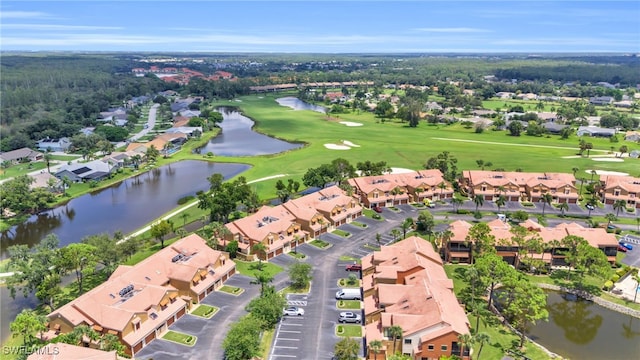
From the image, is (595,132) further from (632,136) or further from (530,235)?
(530,235)

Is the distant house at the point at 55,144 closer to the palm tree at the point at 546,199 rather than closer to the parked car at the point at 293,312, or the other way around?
the parked car at the point at 293,312

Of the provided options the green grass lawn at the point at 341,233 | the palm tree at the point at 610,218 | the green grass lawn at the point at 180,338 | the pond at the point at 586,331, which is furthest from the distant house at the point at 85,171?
the palm tree at the point at 610,218

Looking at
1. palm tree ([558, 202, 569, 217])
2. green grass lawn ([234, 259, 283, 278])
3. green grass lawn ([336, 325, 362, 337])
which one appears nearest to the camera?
green grass lawn ([336, 325, 362, 337])

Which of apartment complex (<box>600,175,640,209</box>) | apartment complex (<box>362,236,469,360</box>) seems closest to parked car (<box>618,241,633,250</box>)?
apartment complex (<box>600,175,640,209</box>)

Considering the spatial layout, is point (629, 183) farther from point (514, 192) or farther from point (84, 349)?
point (84, 349)

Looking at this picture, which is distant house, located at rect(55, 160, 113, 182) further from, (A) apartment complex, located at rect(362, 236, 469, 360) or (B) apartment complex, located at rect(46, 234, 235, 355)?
(A) apartment complex, located at rect(362, 236, 469, 360)
